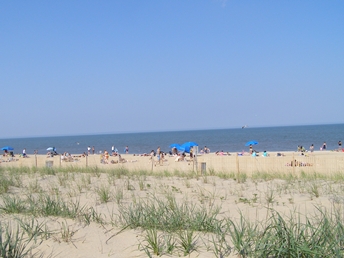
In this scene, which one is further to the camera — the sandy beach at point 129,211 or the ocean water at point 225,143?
the ocean water at point 225,143

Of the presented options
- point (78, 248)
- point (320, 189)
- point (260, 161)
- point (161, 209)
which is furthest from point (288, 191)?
point (260, 161)

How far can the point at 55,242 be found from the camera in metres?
3.88

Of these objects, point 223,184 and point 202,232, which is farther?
point 223,184

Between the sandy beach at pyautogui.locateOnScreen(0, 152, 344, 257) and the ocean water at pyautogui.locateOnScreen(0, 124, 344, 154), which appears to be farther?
the ocean water at pyautogui.locateOnScreen(0, 124, 344, 154)

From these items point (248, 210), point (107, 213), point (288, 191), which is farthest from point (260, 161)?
point (107, 213)

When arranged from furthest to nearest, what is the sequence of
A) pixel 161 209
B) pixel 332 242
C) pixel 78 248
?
pixel 161 209 < pixel 78 248 < pixel 332 242

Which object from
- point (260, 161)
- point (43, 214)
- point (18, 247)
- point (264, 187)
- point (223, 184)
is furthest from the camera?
point (260, 161)

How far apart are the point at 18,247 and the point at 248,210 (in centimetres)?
348

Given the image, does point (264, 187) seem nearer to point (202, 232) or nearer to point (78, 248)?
point (202, 232)

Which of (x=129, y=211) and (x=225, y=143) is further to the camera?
(x=225, y=143)

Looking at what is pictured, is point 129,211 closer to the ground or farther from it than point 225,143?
farther from it

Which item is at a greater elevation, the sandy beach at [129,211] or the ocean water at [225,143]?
the sandy beach at [129,211]

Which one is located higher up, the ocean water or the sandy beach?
the sandy beach

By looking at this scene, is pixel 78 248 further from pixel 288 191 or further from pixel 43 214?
pixel 288 191
